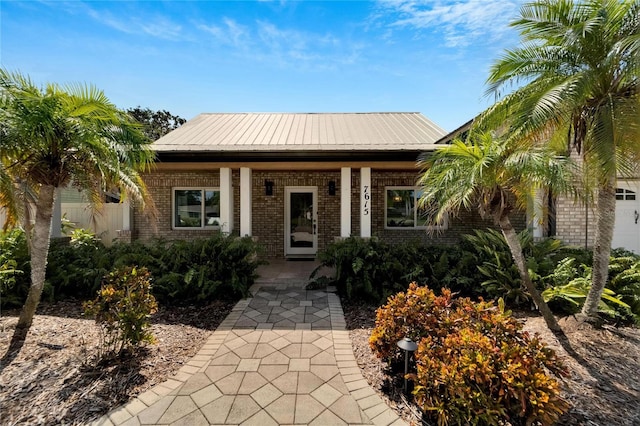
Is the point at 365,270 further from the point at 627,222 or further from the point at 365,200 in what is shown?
the point at 627,222

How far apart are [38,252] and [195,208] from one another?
6.14 meters

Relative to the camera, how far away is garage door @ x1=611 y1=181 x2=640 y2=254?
7527 mm

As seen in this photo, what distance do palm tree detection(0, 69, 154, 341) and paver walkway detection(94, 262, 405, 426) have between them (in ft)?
8.10

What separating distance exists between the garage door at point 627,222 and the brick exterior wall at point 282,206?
2932 millimetres

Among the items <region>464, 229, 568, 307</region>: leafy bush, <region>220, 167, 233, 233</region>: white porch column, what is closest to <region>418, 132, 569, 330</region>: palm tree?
<region>464, 229, 568, 307</region>: leafy bush

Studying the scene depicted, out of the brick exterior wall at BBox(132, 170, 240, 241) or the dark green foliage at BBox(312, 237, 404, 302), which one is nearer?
the dark green foliage at BBox(312, 237, 404, 302)

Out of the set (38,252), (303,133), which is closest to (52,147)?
(38,252)

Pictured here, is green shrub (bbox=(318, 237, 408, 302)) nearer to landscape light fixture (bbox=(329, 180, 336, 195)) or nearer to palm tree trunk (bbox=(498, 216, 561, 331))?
palm tree trunk (bbox=(498, 216, 561, 331))

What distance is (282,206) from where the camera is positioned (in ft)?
32.4

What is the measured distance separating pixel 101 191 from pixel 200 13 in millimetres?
4182

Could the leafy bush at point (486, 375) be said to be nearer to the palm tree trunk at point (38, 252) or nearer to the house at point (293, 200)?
the palm tree trunk at point (38, 252)

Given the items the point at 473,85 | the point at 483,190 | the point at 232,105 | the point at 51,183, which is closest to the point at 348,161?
the point at 473,85

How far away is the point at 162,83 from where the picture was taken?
8.42 meters

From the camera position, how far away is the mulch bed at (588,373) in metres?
2.54
